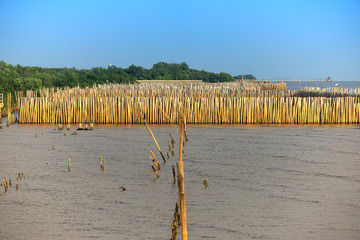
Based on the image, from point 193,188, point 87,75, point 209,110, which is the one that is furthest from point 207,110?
point 87,75

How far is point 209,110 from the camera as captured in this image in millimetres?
24641

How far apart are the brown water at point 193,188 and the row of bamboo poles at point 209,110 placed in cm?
339

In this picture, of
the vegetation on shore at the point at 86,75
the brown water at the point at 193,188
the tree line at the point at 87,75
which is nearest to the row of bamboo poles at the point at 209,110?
the brown water at the point at 193,188

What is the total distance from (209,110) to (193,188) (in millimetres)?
12535

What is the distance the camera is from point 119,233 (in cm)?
901

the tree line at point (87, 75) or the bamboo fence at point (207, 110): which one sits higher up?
the tree line at point (87, 75)

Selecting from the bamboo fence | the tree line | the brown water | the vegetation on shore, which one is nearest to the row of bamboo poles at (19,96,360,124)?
the bamboo fence

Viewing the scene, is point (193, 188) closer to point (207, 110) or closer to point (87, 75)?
point (207, 110)

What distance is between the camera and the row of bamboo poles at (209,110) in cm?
2459

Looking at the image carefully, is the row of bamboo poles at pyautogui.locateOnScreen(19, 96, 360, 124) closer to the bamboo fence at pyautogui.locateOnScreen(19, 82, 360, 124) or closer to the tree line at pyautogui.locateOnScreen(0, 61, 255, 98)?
the bamboo fence at pyautogui.locateOnScreen(19, 82, 360, 124)

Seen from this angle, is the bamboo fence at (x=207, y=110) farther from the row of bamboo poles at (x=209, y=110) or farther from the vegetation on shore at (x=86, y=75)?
the vegetation on shore at (x=86, y=75)

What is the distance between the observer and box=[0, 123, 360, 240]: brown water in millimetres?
9289

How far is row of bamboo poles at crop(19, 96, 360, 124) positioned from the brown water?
339cm

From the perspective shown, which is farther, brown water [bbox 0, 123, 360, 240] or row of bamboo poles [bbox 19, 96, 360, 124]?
row of bamboo poles [bbox 19, 96, 360, 124]
